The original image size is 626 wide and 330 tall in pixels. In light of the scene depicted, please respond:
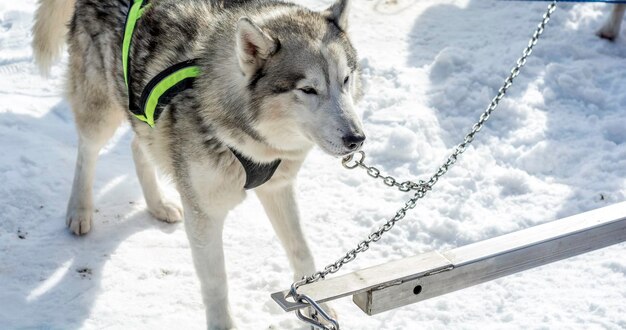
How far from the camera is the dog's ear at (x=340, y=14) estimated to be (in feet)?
10.9

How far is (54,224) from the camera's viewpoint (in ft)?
14.7

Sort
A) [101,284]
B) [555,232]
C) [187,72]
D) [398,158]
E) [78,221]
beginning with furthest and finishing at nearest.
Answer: [398,158] → [78,221] → [101,284] → [187,72] → [555,232]

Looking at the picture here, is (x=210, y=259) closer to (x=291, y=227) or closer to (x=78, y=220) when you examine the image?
(x=291, y=227)

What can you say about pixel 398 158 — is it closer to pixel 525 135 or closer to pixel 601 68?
pixel 525 135

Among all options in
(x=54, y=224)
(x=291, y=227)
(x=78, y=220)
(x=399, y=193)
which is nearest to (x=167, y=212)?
(x=78, y=220)

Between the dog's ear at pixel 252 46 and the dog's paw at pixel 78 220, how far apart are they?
5.87 feet

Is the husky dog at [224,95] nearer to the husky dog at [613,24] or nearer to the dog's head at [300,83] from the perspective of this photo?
the dog's head at [300,83]

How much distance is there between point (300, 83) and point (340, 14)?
1.56 feet

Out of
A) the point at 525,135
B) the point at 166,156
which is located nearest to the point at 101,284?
the point at 166,156

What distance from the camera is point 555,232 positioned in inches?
119

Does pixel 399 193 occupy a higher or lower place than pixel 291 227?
lower

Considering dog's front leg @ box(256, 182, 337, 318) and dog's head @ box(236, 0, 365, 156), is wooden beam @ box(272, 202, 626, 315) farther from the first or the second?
dog's front leg @ box(256, 182, 337, 318)

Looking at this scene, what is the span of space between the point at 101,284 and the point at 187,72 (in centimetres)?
140

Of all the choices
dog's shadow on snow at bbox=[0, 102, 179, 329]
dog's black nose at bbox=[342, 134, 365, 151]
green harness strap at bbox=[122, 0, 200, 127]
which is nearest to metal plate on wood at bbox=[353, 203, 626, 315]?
dog's black nose at bbox=[342, 134, 365, 151]
